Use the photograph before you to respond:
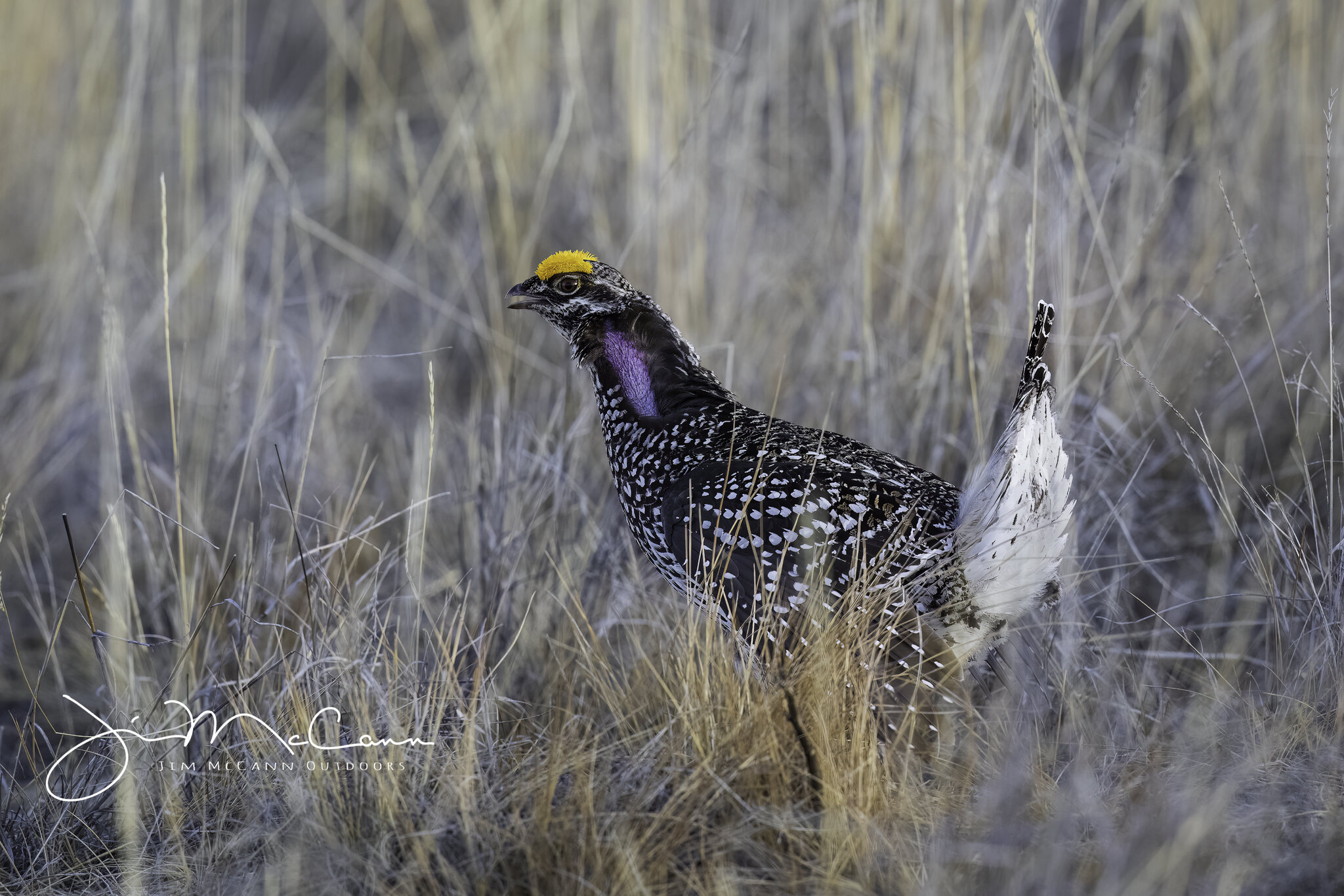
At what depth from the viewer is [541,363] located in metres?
3.96

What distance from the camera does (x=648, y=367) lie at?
2.99m

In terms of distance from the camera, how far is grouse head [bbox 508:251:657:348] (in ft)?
9.82

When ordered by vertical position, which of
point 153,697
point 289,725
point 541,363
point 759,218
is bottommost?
point 153,697

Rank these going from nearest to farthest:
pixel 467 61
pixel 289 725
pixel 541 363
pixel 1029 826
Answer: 1. pixel 1029 826
2. pixel 289 725
3. pixel 541 363
4. pixel 467 61

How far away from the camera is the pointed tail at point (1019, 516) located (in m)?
2.35

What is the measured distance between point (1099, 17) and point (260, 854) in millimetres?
6663

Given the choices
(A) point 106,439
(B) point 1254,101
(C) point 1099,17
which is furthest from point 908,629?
(C) point 1099,17

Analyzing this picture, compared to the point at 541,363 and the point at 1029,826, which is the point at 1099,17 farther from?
the point at 1029,826
